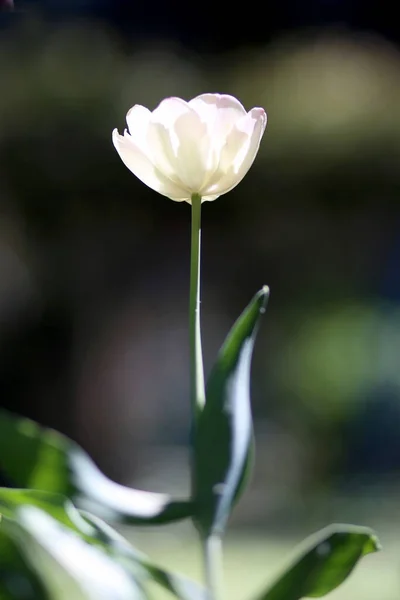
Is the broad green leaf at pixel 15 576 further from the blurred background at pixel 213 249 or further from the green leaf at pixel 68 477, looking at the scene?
the blurred background at pixel 213 249

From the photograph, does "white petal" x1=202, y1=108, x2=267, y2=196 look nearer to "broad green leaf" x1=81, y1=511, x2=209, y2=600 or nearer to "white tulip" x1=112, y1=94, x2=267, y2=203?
"white tulip" x1=112, y1=94, x2=267, y2=203

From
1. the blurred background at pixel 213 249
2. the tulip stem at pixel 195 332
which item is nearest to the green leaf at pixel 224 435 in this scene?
the tulip stem at pixel 195 332

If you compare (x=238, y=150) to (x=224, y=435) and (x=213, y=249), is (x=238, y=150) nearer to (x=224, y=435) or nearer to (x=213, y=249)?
(x=224, y=435)

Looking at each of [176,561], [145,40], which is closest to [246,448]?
[176,561]

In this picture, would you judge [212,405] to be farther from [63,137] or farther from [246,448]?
[63,137]

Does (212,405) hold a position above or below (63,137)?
below

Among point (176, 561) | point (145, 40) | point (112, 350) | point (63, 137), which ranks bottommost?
point (176, 561)

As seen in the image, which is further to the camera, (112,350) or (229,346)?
(112,350)
